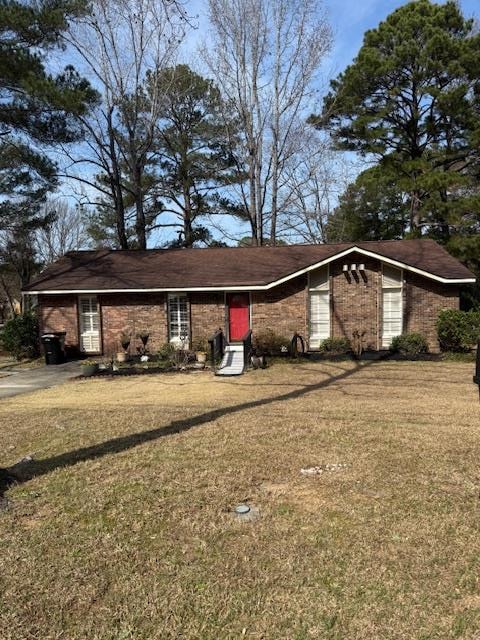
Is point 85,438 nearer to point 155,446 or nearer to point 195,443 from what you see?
point 155,446

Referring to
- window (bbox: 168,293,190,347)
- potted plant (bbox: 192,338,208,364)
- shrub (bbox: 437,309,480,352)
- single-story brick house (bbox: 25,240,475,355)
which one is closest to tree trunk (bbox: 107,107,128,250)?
single-story brick house (bbox: 25,240,475,355)

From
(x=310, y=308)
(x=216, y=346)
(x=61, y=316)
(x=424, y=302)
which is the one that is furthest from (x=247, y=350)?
(x=61, y=316)

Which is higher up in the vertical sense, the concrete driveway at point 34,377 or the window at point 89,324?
the window at point 89,324

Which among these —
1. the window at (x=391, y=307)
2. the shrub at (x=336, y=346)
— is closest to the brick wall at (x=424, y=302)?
the window at (x=391, y=307)

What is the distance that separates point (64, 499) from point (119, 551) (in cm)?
117

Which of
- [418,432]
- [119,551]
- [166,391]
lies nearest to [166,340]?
[166,391]

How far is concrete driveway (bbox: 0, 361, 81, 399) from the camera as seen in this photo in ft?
38.0

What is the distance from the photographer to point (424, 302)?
53.4ft

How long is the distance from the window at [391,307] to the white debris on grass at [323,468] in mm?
11982

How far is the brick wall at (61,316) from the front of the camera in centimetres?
1758

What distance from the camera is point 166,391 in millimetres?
10430

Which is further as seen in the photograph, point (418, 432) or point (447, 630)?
point (418, 432)

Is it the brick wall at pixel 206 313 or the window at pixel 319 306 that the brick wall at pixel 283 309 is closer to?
the window at pixel 319 306

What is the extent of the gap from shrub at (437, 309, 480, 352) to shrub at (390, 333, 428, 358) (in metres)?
0.68
